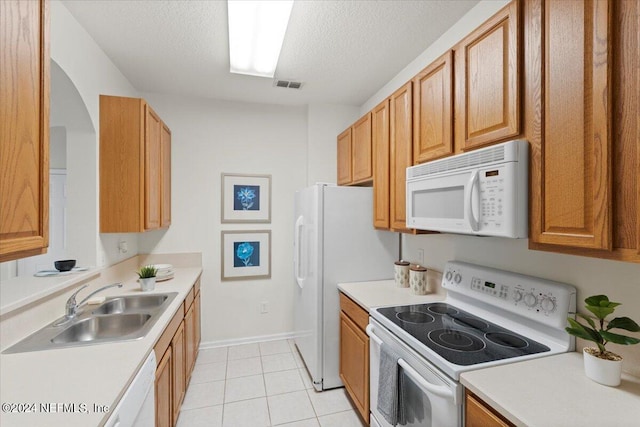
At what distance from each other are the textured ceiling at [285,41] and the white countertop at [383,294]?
5.78ft

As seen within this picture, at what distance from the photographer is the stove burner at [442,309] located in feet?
5.92

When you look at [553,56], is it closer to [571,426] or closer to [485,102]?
[485,102]

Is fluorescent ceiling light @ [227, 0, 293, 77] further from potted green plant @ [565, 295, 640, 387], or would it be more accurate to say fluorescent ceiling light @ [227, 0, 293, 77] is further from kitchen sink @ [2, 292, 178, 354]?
potted green plant @ [565, 295, 640, 387]

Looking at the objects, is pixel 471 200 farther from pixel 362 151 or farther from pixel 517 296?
pixel 362 151

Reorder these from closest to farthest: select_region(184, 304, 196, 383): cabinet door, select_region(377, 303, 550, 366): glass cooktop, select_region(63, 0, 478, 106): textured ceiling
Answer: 1. select_region(377, 303, 550, 366): glass cooktop
2. select_region(63, 0, 478, 106): textured ceiling
3. select_region(184, 304, 196, 383): cabinet door

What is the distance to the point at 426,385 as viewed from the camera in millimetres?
1212

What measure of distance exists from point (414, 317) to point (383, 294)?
441mm

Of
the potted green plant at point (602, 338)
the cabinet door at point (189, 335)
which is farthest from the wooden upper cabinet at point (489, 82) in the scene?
the cabinet door at point (189, 335)

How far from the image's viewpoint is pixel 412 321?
1.64 metres

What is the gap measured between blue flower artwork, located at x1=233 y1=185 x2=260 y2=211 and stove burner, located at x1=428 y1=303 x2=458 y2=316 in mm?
2112

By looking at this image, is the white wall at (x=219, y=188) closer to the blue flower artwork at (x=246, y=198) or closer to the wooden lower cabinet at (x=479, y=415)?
the blue flower artwork at (x=246, y=198)

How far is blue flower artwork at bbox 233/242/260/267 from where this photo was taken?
10.6 feet

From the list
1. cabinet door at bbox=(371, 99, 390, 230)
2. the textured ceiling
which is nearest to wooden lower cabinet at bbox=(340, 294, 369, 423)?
cabinet door at bbox=(371, 99, 390, 230)

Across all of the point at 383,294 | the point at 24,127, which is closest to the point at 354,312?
the point at 383,294
